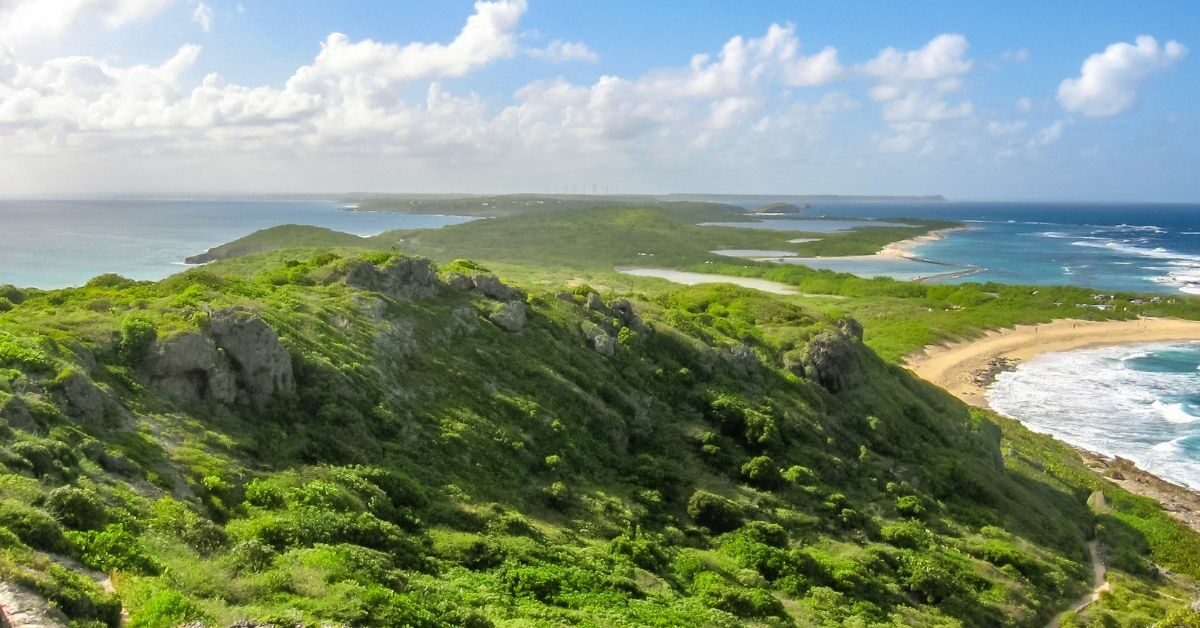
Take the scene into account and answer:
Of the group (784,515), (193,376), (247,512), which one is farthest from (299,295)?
(784,515)

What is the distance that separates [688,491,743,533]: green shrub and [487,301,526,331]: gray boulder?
39.9ft

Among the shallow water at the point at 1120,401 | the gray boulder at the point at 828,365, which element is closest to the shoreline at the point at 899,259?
the shallow water at the point at 1120,401

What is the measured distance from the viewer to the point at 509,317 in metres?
34.0

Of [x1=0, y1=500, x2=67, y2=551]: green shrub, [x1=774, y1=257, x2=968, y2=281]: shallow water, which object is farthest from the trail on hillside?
[x1=774, y1=257, x2=968, y2=281]: shallow water

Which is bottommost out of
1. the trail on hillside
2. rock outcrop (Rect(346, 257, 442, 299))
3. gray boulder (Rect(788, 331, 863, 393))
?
gray boulder (Rect(788, 331, 863, 393))

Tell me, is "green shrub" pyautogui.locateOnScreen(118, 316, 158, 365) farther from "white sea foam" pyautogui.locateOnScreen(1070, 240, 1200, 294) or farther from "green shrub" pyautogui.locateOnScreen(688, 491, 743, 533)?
"white sea foam" pyautogui.locateOnScreen(1070, 240, 1200, 294)

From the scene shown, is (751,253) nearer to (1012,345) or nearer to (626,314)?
(1012,345)

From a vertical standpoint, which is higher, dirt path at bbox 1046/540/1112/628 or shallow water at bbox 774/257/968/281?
shallow water at bbox 774/257/968/281

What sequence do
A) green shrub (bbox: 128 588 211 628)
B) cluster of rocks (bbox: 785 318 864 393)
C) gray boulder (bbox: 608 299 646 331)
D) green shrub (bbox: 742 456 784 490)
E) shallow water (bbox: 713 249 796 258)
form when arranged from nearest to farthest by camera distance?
green shrub (bbox: 128 588 211 628) → green shrub (bbox: 742 456 784 490) → gray boulder (bbox: 608 299 646 331) → cluster of rocks (bbox: 785 318 864 393) → shallow water (bbox: 713 249 796 258)

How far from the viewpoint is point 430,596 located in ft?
51.4

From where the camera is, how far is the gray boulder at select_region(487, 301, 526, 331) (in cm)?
3369

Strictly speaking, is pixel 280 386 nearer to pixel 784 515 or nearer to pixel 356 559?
pixel 356 559

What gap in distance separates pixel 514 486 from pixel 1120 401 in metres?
60.3

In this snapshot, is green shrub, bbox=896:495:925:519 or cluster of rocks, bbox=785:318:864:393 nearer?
green shrub, bbox=896:495:925:519
